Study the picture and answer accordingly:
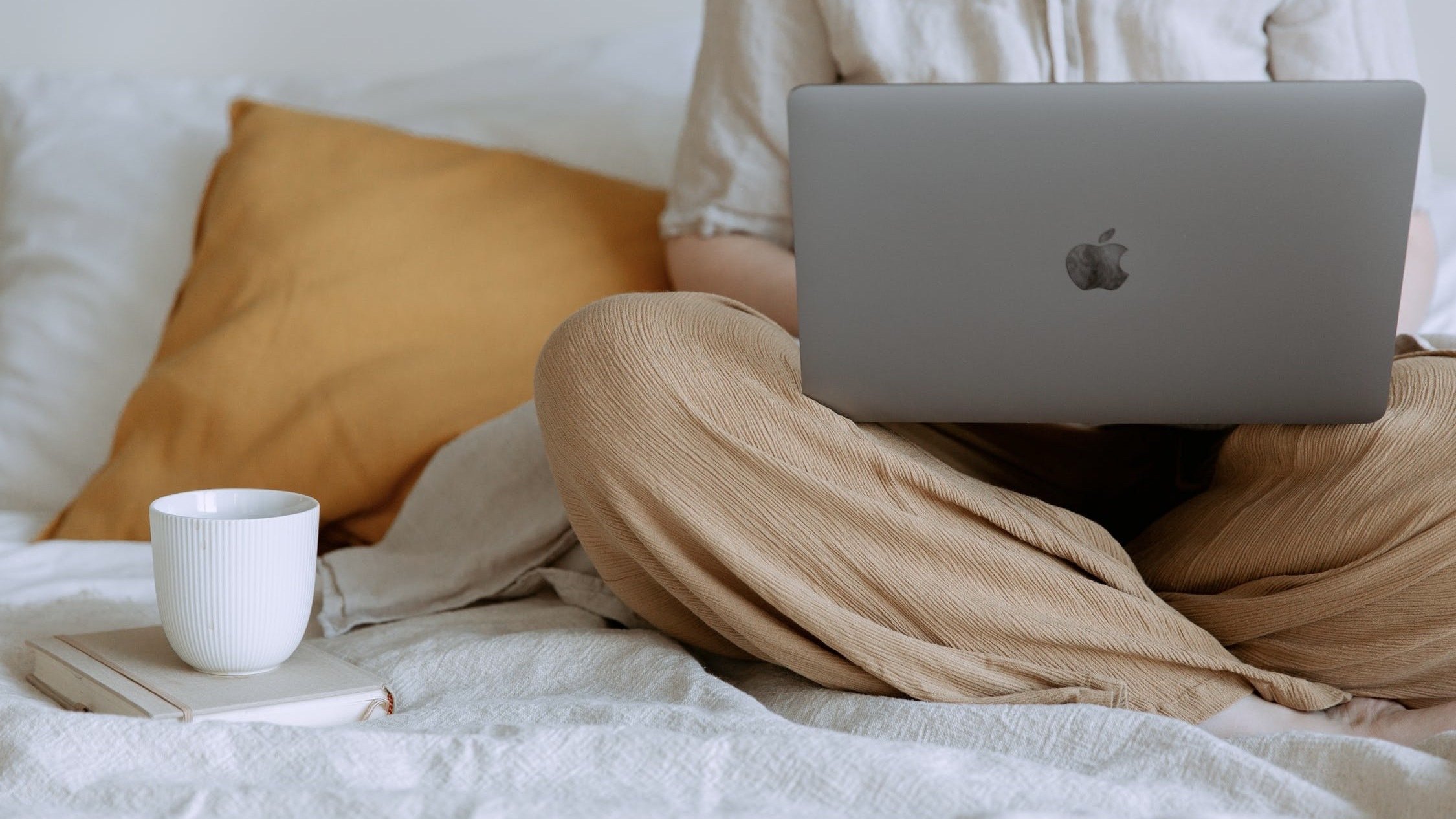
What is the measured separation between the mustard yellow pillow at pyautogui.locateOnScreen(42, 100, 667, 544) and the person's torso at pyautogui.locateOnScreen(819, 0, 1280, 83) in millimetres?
323

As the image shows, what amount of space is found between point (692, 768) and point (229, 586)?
323mm

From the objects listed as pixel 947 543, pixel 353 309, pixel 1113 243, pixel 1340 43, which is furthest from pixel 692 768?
pixel 1340 43

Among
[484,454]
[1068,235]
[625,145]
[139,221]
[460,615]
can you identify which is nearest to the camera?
[1068,235]

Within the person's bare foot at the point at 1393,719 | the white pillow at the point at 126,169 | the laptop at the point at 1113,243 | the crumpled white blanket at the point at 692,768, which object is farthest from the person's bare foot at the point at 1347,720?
the white pillow at the point at 126,169

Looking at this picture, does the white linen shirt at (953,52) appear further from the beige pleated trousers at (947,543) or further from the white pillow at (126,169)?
the beige pleated trousers at (947,543)

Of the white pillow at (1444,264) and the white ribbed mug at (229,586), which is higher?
the white ribbed mug at (229,586)

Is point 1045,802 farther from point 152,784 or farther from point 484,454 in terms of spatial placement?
point 484,454

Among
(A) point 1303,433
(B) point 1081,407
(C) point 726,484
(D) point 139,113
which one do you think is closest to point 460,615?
(C) point 726,484

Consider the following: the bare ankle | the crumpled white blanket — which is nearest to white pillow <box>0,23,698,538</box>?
the crumpled white blanket

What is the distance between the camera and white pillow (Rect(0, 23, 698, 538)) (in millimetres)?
1456

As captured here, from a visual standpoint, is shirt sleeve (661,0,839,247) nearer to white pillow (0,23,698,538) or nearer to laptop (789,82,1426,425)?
white pillow (0,23,698,538)

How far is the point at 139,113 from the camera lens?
169 cm

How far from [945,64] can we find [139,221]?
0.90m

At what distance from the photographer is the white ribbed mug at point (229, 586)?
2.73 feet
